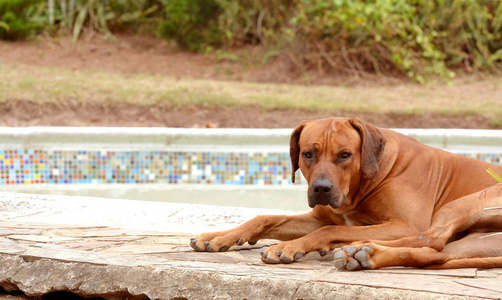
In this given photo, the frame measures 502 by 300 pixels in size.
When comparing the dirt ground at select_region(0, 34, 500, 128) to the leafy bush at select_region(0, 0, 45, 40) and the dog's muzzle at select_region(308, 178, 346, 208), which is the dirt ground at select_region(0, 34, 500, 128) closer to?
the leafy bush at select_region(0, 0, 45, 40)

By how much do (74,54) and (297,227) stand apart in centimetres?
904

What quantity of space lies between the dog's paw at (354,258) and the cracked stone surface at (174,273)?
4 cm

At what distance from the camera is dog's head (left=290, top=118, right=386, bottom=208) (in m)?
3.28

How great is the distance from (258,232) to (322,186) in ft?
1.72

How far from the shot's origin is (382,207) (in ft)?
11.4

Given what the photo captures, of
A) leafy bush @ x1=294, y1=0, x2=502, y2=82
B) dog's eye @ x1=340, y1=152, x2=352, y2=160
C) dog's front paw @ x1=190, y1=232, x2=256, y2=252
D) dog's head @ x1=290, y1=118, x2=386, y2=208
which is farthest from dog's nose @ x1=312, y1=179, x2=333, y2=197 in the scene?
leafy bush @ x1=294, y1=0, x2=502, y2=82

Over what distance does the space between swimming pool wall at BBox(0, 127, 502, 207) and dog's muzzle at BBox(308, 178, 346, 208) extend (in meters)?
3.17

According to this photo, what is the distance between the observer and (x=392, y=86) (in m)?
10.5

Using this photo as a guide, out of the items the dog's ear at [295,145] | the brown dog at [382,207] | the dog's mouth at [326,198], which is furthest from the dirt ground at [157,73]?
the dog's mouth at [326,198]

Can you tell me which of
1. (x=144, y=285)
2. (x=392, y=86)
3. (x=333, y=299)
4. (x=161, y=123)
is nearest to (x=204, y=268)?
(x=144, y=285)

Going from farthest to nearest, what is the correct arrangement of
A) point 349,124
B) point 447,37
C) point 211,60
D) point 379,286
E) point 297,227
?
1. point 211,60
2. point 447,37
3. point 297,227
4. point 349,124
5. point 379,286

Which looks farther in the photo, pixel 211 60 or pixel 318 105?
pixel 211 60

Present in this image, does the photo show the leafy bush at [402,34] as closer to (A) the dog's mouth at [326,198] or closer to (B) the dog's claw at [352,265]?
(A) the dog's mouth at [326,198]

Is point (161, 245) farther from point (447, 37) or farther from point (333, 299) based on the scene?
point (447, 37)
